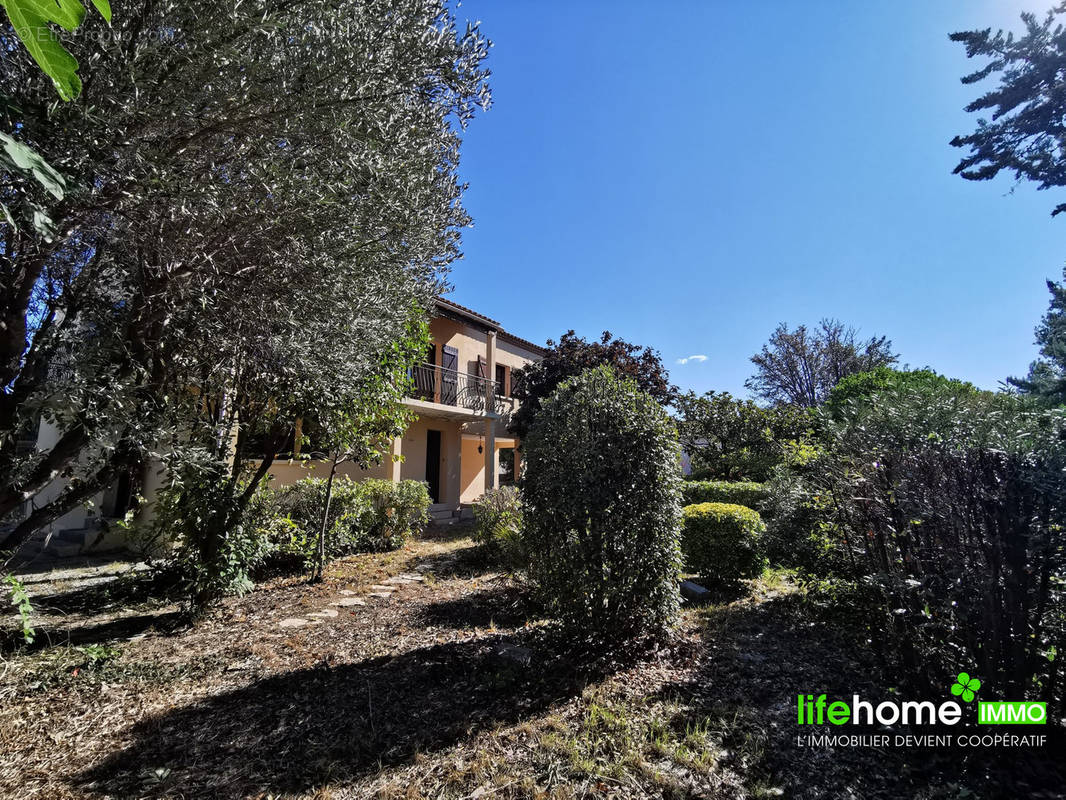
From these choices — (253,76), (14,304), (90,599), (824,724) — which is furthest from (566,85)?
(90,599)

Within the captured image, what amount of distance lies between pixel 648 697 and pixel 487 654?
1.48 metres

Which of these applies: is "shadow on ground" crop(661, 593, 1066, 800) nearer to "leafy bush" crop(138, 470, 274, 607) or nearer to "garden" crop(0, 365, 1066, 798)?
"garden" crop(0, 365, 1066, 798)

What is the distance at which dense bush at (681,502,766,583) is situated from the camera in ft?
21.0

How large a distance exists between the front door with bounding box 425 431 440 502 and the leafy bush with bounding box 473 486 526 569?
6996 mm

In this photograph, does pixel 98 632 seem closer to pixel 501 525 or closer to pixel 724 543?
pixel 501 525

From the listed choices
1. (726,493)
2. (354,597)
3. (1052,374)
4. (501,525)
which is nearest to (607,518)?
(501,525)

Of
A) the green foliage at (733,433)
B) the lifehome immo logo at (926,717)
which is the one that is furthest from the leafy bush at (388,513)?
the green foliage at (733,433)

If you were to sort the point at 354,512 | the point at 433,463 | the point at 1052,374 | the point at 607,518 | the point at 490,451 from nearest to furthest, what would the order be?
the point at 607,518 → the point at 1052,374 → the point at 354,512 → the point at 433,463 → the point at 490,451

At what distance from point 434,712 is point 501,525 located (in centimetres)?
427

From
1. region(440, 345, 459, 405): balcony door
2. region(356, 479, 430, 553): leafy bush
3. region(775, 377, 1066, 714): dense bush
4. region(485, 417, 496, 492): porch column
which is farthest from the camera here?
region(485, 417, 496, 492): porch column

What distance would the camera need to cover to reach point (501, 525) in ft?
24.6

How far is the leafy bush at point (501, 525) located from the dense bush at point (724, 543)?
7.83 ft

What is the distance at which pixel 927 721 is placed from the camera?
9.66ft

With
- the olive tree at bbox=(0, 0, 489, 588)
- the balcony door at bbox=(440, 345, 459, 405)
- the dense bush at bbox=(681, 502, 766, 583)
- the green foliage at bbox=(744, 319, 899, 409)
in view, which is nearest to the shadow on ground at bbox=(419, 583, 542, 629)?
the dense bush at bbox=(681, 502, 766, 583)
